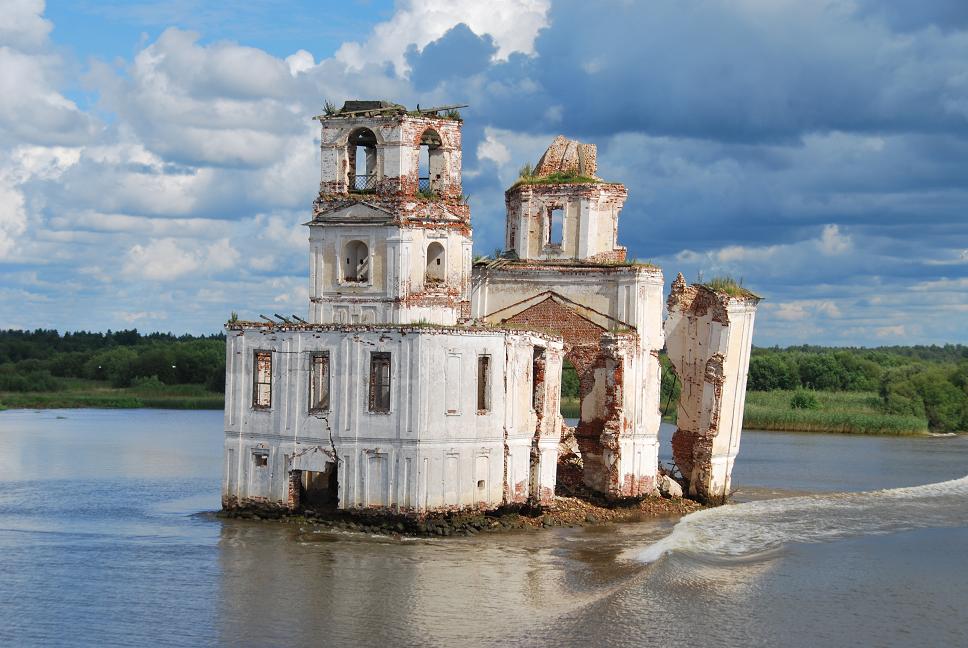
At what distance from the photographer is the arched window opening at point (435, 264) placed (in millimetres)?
35531

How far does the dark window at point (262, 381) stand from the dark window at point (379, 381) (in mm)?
3043

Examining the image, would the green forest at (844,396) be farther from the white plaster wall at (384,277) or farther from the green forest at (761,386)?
the white plaster wall at (384,277)

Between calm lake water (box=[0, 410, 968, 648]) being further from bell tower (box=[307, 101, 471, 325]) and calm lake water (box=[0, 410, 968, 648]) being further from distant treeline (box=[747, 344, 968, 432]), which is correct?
distant treeline (box=[747, 344, 968, 432])

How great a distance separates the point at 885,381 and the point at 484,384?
6245 cm

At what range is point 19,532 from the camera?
33.4 metres

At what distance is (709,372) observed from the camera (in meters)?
40.7

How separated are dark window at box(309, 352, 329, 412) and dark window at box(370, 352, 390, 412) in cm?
133

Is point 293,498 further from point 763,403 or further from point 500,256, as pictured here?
point 763,403

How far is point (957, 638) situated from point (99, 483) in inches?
1187

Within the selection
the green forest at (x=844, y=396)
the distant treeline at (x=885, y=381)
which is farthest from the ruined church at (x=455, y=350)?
the distant treeline at (x=885, y=381)

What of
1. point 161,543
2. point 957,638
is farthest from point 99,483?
point 957,638

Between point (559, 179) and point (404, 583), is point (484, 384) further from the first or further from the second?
point (559, 179)

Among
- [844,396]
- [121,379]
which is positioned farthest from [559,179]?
[121,379]

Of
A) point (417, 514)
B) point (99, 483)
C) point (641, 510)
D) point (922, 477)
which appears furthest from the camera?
point (922, 477)
